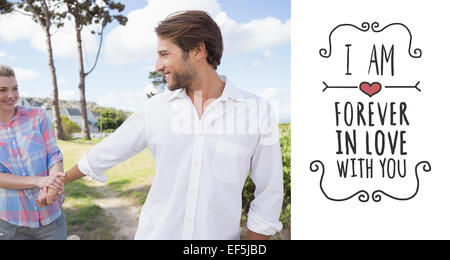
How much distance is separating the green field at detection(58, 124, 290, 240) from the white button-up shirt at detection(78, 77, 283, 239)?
1740 mm

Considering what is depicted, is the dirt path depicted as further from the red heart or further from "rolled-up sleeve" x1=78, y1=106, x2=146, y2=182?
the red heart

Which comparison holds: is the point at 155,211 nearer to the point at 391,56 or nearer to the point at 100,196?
the point at 391,56

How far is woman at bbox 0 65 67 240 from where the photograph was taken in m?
1.81

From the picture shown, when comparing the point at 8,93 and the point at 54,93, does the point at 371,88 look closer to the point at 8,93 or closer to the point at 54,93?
the point at 8,93

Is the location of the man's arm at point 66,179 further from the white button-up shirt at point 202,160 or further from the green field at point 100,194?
the green field at point 100,194

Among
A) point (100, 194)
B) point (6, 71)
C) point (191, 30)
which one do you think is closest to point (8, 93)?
point (6, 71)

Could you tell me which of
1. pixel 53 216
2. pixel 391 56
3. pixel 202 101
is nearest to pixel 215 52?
pixel 202 101

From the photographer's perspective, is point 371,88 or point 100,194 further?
point 100,194

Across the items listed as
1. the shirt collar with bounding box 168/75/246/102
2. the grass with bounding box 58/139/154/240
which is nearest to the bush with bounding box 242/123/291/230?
the grass with bounding box 58/139/154/240

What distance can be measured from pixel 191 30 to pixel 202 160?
2.29ft

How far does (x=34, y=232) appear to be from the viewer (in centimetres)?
Result: 188

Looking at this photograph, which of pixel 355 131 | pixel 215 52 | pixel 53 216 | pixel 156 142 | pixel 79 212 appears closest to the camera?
pixel 156 142

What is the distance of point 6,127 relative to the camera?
1.86 metres
